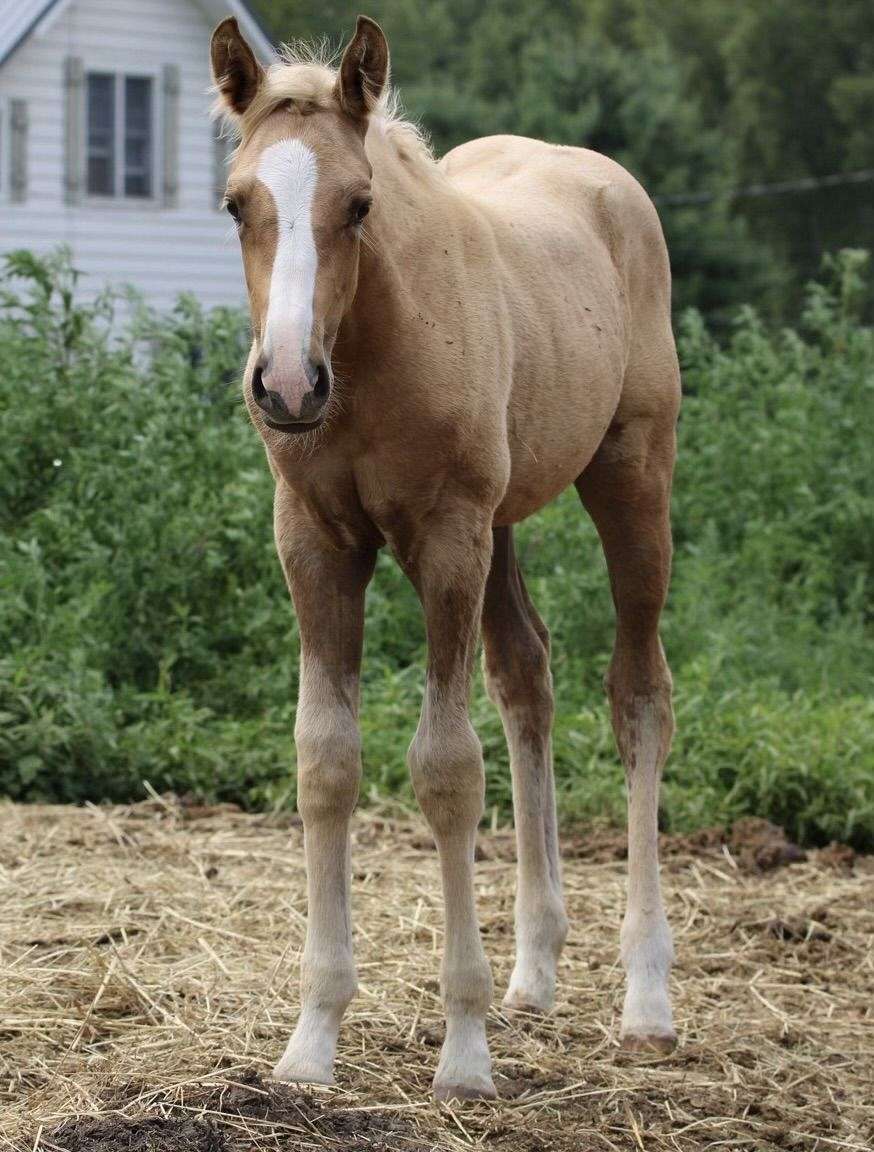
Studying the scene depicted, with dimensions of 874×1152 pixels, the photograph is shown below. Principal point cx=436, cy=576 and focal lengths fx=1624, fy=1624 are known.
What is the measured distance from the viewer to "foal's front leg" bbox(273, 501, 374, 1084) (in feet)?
11.6

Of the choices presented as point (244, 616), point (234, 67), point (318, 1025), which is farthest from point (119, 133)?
point (318, 1025)

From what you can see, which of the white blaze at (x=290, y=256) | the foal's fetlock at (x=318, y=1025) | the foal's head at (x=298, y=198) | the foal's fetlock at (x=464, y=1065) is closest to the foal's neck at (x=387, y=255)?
the foal's head at (x=298, y=198)

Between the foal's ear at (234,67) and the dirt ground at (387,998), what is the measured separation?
2.00 metres

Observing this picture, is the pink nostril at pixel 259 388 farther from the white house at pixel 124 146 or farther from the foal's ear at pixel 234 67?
the white house at pixel 124 146

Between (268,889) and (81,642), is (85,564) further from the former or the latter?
(268,889)

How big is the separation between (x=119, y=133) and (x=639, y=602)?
13.8 meters

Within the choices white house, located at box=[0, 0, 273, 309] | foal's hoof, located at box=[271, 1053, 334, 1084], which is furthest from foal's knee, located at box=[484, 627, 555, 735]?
white house, located at box=[0, 0, 273, 309]

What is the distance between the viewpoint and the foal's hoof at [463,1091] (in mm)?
3484

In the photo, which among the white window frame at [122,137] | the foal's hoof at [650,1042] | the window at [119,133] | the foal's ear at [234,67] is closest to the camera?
the foal's ear at [234,67]

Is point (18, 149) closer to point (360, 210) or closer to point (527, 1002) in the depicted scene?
point (527, 1002)

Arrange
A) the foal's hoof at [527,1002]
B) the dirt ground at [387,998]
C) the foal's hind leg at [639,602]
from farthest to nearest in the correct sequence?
1. the foal's hind leg at [639,602]
2. the foal's hoof at [527,1002]
3. the dirt ground at [387,998]

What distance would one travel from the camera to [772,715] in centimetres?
637

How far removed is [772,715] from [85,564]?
284 centimetres

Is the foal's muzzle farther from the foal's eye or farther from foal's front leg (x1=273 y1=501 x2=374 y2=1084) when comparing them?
foal's front leg (x1=273 y1=501 x2=374 y2=1084)
